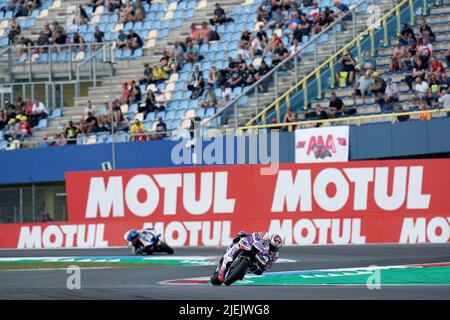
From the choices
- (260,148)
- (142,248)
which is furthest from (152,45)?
(142,248)

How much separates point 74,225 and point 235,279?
17560mm

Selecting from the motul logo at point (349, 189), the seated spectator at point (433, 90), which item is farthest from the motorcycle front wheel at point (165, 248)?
the seated spectator at point (433, 90)

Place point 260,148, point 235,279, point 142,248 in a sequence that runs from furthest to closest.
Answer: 1. point 260,148
2. point 142,248
3. point 235,279

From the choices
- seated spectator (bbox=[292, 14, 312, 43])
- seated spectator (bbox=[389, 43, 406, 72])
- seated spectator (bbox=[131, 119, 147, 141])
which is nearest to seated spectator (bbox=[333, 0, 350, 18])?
seated spectator (bbox=[292, 14, 312, 43])

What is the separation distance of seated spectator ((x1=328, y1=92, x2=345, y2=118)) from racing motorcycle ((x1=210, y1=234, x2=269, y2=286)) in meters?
16.1

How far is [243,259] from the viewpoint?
54.2ft

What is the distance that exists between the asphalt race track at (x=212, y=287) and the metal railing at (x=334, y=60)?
22.3 feet

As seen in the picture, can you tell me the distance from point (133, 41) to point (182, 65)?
3286 mm

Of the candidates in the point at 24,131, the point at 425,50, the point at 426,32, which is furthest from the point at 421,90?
the point at 24,131

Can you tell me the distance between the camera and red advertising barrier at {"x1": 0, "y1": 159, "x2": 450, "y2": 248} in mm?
28500

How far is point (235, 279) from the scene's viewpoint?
16.5 meters

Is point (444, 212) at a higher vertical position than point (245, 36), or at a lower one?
lower
